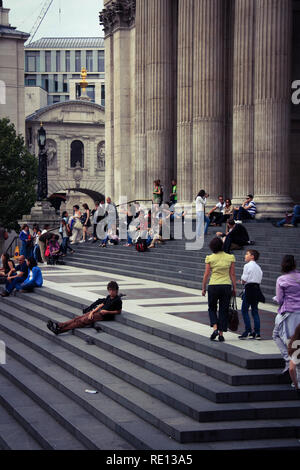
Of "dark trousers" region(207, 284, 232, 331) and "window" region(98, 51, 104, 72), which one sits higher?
"window" region(98, 51, 104, 72)

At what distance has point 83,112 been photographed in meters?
97.8

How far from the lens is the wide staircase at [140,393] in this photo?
31.1 ft

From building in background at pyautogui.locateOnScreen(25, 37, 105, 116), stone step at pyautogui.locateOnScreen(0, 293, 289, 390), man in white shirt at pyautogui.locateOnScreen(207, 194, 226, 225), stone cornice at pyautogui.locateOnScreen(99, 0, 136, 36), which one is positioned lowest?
stone step at pyautogui.locateOnScreen(0, 293, 289, 390)

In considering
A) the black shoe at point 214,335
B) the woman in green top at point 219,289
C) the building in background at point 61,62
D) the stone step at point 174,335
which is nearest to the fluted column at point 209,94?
the stone step at point 174,335

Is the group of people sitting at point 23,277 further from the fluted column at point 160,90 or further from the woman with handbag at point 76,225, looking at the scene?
the fluted column at point 160,90

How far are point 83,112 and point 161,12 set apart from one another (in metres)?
66.2

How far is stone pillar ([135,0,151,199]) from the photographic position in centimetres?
3438

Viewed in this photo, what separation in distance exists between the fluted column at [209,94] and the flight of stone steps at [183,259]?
320 cm

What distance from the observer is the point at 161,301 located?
17.8 metres

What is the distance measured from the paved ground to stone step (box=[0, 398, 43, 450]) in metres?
3.48

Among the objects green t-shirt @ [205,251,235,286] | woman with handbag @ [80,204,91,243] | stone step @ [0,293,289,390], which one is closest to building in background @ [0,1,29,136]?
woman with handbag @ [80,204,91,243]

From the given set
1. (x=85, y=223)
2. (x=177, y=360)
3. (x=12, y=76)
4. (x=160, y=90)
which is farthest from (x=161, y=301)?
(x=12, y=76)

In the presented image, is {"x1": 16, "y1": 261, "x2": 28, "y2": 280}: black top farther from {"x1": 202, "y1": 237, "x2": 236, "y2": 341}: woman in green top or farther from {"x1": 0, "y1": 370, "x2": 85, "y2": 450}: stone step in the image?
{"x1": 202, "y1": 237, "x2": 236, "y2": 341}: woman in green top
